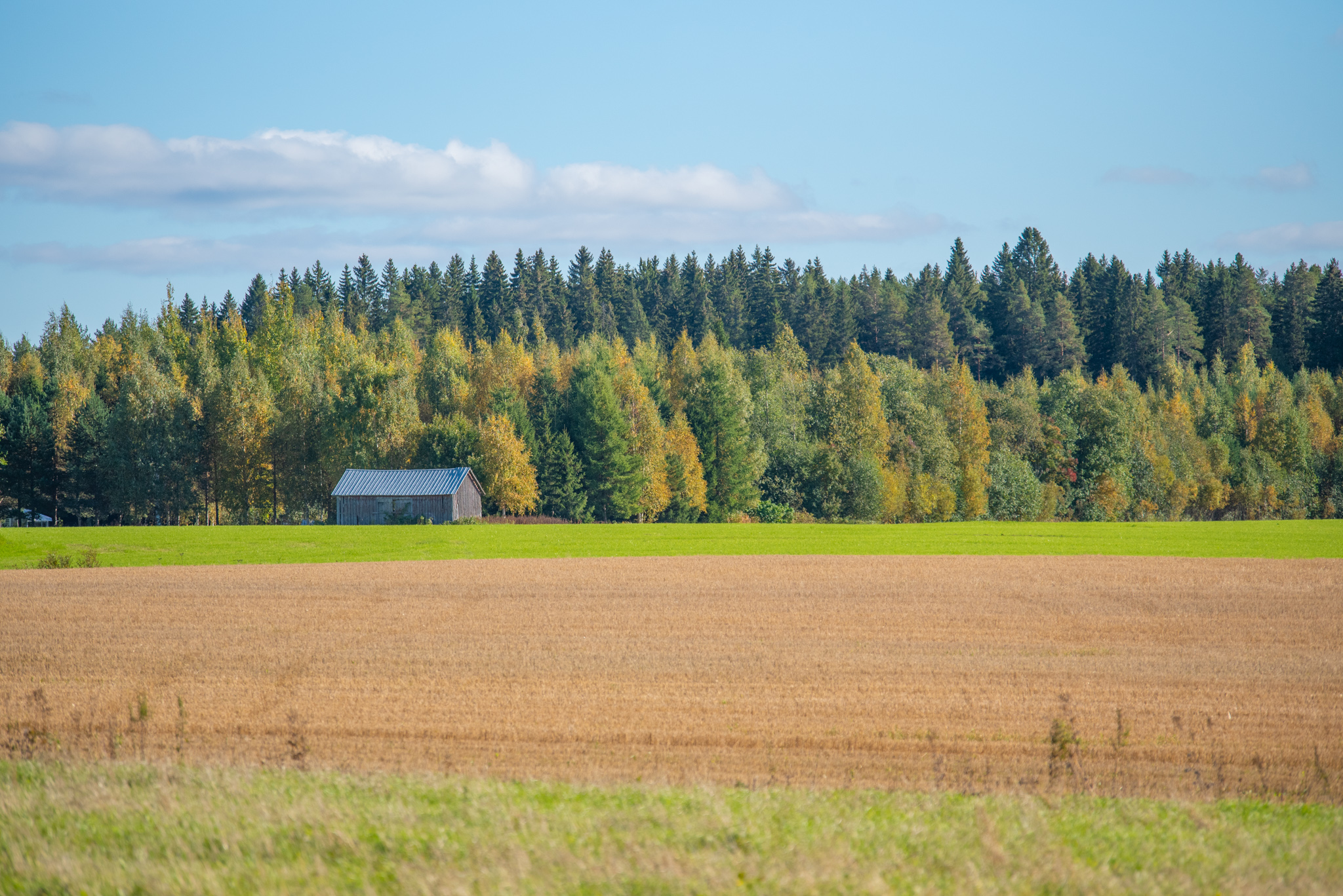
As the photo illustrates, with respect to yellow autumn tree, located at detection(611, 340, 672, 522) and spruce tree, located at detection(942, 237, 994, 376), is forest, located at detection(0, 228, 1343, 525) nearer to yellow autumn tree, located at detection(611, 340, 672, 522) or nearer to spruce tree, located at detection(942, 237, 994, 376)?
yellow autumn tree, located at detection(611, 340, 672, 522)

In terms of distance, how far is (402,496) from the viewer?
2650 inches

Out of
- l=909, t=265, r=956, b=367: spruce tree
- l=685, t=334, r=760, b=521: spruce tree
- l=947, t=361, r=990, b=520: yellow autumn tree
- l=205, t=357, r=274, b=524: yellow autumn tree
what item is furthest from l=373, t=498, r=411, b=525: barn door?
l=909, t=265, r=956, b=367: spruce tree

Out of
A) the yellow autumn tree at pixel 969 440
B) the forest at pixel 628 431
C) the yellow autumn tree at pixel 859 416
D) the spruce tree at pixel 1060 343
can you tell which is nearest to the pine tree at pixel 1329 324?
the forest at pixel 628 431

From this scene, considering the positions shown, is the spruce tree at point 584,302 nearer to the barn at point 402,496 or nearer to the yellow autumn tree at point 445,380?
the yellow autumn tree at point 445,380

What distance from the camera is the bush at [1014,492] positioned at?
83.2 m

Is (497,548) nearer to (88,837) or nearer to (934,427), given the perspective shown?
(88,837)

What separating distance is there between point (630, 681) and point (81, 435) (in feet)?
260

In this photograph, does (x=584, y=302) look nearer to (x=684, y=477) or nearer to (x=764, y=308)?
(x=764, y=308)

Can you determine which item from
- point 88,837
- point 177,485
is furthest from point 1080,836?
point 177,485

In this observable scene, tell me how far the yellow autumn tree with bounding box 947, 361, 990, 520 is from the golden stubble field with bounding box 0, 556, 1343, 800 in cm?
5238

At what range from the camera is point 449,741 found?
14.6 metres

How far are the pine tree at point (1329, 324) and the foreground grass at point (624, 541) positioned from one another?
232 feet

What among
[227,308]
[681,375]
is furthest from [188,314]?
[681,375]

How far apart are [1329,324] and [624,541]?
106104 millimetres
